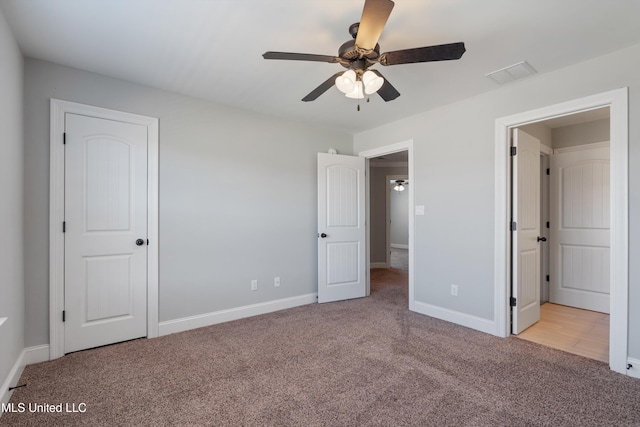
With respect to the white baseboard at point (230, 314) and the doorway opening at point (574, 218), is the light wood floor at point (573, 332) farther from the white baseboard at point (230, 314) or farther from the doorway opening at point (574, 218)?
the white baseboard at point (230, 314)

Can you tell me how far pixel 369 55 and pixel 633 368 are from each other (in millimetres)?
2965

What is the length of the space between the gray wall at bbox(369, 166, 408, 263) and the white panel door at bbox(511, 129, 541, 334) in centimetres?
378

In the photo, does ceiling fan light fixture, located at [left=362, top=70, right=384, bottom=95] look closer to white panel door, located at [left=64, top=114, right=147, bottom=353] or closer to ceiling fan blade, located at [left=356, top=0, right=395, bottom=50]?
ceiling fan blade, located at [left=356, top=0, right=395, bottom=50]

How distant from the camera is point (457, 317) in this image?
3.36 m

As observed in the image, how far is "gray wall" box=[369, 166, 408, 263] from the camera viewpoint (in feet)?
23.1

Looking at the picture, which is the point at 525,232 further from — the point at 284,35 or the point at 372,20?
the point at 284,35

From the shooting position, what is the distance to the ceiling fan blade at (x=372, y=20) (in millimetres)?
1433

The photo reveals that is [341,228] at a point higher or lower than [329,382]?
higher

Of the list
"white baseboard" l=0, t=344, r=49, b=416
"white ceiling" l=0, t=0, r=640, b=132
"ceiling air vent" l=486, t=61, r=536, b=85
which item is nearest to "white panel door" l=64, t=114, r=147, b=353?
"white baseboard" l=0, t=344, r=49, b=416

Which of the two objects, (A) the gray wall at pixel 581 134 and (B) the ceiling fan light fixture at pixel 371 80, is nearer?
(B) the ceiling fan light fixture at pixel 371 80

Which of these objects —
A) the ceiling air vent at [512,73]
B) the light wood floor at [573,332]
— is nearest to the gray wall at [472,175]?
the ceiling air vent at [512,73]

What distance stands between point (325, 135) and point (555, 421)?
12.2 ft

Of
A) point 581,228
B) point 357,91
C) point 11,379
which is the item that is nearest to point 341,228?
point 357,91

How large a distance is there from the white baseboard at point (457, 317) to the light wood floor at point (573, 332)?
0.30 m
